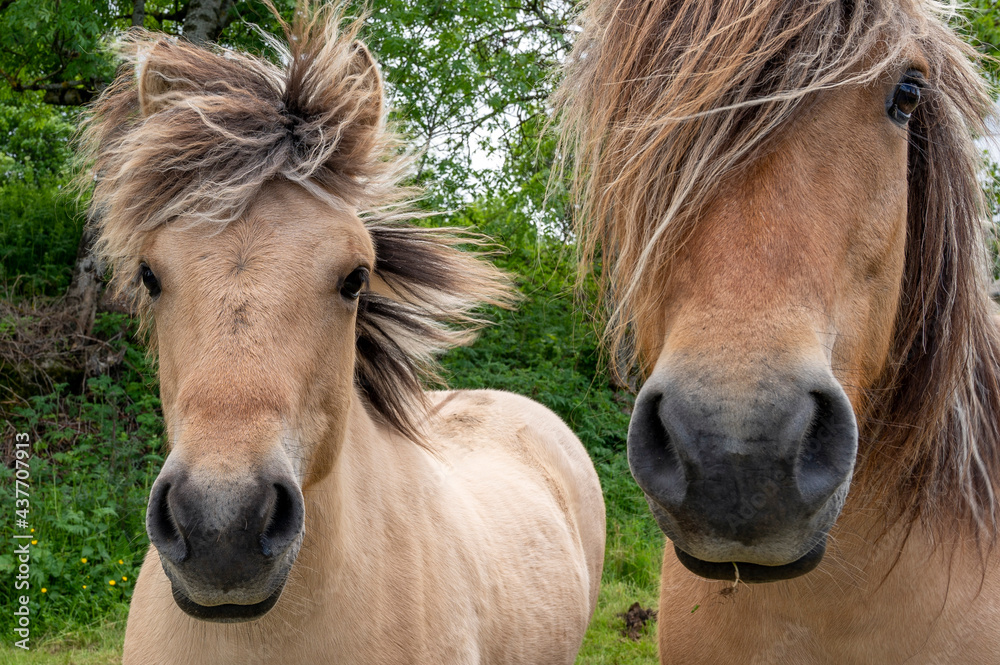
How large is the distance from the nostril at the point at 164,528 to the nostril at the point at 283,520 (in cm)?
19

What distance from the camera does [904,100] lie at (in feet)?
5.41

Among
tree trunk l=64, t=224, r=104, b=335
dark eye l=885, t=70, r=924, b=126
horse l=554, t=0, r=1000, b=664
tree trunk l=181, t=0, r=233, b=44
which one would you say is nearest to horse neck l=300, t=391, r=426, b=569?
horse l=554, t=0, r=1000, b=664

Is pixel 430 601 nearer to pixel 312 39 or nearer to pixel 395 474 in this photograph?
pixel 395 474

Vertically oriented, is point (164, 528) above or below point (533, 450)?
above

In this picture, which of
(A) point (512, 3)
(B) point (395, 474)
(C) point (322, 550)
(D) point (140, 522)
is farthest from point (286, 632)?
(A) point (512, 3)

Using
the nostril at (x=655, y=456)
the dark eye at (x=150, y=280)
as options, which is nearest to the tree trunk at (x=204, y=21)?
the dark eye at (x=150, y=280)

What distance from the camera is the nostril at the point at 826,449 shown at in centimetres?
133

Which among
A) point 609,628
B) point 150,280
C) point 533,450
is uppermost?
point 150,280

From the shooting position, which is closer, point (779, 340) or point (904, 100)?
point (779, 340)

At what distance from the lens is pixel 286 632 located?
86.7 inches

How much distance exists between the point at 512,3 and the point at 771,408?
823 centimetres

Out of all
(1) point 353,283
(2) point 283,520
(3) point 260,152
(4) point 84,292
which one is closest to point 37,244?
(4) point 84,292

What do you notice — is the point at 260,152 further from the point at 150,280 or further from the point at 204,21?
the point at 204,21

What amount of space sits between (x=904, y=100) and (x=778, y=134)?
34 cm
